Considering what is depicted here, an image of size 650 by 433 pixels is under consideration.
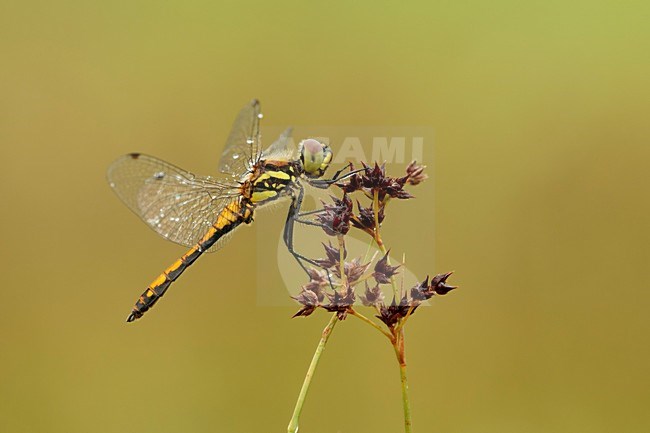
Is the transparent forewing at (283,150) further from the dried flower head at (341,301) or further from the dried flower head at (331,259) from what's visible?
the dried flower head at (341,301)

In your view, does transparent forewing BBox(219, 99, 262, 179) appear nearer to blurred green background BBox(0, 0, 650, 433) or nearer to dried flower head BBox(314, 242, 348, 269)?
blurred green background BBox(0, 0, 650, 433)

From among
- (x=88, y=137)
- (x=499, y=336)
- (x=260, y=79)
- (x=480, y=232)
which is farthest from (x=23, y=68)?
(x=499, y=336)

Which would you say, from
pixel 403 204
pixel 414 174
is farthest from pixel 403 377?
pixel 403 204

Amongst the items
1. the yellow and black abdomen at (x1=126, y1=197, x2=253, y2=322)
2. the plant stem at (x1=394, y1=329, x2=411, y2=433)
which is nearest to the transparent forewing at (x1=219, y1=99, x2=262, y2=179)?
the yellow and black abdomen at (x1=126, y1=197, x2=253, y2=322)

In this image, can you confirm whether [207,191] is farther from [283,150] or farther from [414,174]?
[414,174]

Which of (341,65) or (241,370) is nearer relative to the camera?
(241,370)

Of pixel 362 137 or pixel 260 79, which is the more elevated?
pixel 260 79

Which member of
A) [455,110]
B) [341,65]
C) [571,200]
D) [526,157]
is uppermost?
[341,65]

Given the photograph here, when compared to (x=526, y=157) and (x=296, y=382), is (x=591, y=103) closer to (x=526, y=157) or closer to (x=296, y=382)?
(x=526, y=157)
